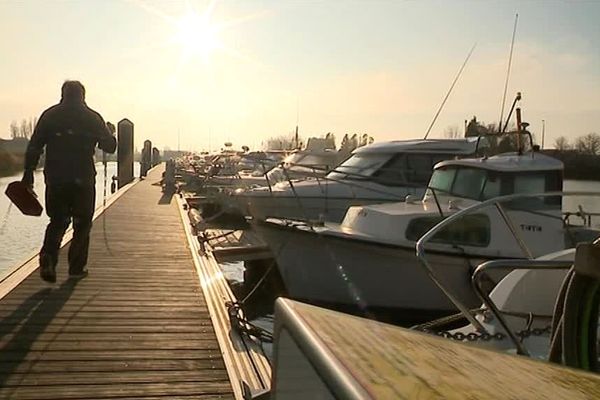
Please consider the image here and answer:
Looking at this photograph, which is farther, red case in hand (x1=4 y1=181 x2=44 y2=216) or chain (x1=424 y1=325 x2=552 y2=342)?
red case in hand (x1=4 y1=181 x2=44 y2=216)

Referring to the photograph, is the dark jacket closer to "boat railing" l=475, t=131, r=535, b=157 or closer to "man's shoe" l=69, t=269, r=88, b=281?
"man's shoe" l=69, t=269, r=88, b=281

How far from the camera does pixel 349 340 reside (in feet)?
5.90

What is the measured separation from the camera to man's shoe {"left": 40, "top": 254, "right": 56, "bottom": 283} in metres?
6.21

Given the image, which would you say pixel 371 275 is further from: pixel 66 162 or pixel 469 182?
pixel 66 162

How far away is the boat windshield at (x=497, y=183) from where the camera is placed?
10969 mm

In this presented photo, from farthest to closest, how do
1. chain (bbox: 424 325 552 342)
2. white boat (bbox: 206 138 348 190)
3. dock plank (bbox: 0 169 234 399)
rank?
1. white boat (bbox: 206 138 348 190)
2. chain (bbox: 424 325 552 342)
3. dock plank (bbox: 0 169 234 399)

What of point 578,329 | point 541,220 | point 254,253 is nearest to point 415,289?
point 541,220

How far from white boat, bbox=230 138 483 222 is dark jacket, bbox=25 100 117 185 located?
834 centimetres

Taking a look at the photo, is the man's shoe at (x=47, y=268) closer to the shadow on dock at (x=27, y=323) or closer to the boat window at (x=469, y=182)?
the shadow on dock at (x=27, y=323)

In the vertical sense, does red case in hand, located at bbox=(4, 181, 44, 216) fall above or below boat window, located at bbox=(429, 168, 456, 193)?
below

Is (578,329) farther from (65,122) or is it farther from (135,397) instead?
(65,122)

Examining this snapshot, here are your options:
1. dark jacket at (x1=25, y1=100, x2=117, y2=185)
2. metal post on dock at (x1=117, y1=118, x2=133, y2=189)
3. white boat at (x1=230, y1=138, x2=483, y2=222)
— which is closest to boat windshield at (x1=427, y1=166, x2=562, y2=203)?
white boat at (x1=230, y1=138, x2=483, y2=222)

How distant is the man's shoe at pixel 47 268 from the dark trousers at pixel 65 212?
0.07 feet

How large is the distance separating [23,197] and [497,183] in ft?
25.4
